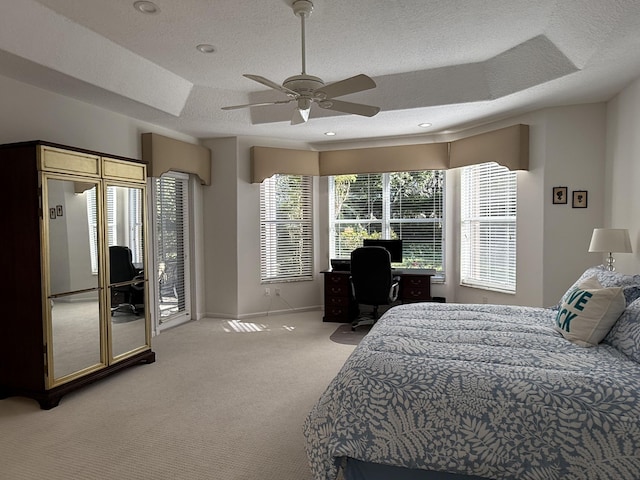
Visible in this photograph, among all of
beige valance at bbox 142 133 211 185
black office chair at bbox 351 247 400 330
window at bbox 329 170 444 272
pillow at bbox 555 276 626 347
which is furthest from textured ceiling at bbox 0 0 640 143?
Answer: pillow at bbox 555 276 626 347

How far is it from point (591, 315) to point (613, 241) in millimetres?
1507

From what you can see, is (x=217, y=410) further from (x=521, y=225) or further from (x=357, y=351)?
(x=521, y=225)

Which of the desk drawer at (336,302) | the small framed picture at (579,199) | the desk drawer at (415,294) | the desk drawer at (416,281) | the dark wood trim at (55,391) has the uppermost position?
the small framed picture at (579,199)

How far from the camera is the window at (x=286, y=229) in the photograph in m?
5.75

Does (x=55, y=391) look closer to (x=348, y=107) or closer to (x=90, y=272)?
(x=90, y=272)

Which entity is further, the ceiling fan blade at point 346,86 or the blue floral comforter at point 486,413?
the ceiling fan blade at point 346,86

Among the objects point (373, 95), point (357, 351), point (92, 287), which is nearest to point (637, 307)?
point (357, 351)

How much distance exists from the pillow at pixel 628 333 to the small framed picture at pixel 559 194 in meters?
2.21

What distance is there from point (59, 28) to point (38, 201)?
1.25m

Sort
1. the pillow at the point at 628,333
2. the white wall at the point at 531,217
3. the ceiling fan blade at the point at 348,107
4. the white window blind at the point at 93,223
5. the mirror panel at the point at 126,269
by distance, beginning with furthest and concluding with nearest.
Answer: the white wall at the point at 531,217, the mirror panel at the point at 126,269, the white window blind at the point at 93,223, the ceiling fan blade at the point at 348,107, the pillow at the point at 628,333

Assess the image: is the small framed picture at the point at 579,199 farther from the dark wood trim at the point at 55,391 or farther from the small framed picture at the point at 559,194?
the dark wood trim at the point at 55,391

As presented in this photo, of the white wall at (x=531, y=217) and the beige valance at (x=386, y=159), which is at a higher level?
the beige valance at (x=386, y=159)

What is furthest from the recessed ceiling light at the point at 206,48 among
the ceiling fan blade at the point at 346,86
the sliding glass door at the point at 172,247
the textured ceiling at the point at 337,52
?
the sliding glass door at the point at 172,247

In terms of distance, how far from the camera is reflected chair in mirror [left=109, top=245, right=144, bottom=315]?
3420 millimetres
